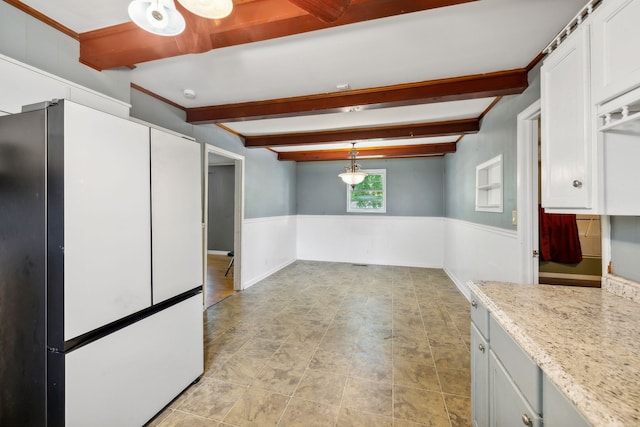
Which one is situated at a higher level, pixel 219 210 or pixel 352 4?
pixel 352 4

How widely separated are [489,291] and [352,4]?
1.64 meters

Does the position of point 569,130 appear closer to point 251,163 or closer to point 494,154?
point 494,154

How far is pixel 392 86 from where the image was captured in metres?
2.49

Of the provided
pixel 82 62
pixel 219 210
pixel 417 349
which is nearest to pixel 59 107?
pixel 82 62

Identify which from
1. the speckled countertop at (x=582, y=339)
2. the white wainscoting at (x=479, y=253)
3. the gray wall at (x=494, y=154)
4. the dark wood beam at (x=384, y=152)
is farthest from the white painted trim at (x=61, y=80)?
the dark wood beam at (x=384, y=152)

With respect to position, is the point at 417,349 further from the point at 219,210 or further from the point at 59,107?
the point at 219,210

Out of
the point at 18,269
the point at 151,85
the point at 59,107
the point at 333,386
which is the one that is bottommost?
the point at 333,386

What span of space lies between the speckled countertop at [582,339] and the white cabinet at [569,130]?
45cm

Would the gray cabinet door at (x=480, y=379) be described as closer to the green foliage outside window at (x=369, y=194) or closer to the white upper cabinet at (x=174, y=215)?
the white upper cabinet at (x=174, y=215)

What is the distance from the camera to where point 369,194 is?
6117 millimetres

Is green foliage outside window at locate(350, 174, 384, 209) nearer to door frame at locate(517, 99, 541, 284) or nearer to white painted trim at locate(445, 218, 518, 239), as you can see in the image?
white painted trim at locate(445, 218, 518, 239)

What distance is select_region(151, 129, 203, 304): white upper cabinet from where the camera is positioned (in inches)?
64.5

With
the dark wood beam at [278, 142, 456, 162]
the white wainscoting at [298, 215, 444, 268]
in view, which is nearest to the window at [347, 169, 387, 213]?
the white wainscoting at [298, 215, 444, 268]

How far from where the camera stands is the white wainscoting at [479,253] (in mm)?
2482
